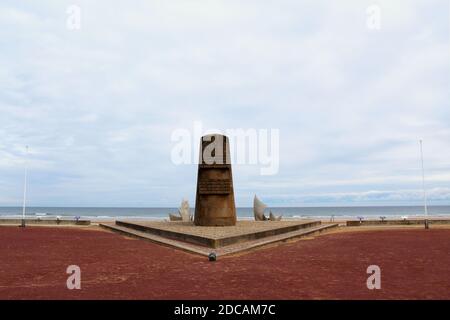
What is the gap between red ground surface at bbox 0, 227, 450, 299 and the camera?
20.0 feet

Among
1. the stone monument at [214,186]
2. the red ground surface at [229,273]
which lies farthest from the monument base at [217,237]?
the stone monument at [214,186]

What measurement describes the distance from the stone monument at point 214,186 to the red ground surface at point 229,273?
14.6 ft

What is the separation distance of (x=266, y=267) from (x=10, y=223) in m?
24.9

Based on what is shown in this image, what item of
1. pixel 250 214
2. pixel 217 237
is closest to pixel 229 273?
pixel 217 237

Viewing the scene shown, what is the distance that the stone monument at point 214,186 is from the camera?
53.4 feet

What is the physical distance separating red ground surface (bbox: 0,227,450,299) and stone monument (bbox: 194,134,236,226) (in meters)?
4.46

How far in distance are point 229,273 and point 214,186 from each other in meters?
8.54

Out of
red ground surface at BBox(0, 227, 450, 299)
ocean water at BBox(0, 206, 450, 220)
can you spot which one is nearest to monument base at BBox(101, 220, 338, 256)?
red ground surface at BBox(0, 227, 450, 299)

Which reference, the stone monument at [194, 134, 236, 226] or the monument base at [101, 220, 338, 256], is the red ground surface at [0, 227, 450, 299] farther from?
the stone monument at [194, 134, 236, 226]

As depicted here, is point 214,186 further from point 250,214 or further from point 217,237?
point 250,214

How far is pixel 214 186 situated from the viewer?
16219 mm

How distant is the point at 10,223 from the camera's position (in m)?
26.2
